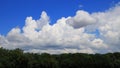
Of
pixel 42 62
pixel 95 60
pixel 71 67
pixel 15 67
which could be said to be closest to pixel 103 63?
pixel 95 60

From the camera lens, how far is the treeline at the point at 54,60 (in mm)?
86750

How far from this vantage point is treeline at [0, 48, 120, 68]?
8675 cm

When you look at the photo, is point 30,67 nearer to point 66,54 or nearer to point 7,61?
point 7,61

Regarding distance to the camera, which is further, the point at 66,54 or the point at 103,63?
the point at 66,54

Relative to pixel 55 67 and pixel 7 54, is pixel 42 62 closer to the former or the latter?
pixel 55 67

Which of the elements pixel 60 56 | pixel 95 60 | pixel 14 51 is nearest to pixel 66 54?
pixel 60 56

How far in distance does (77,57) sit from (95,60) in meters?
5.07

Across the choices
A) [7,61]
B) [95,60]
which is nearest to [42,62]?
[7,61]

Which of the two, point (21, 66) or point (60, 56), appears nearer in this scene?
point (21, 66)

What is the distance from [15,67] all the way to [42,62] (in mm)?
7072

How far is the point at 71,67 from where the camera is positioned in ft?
294

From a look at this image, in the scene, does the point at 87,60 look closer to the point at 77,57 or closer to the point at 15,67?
the point at 77,57

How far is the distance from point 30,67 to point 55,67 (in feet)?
21.6

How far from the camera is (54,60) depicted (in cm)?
8931
